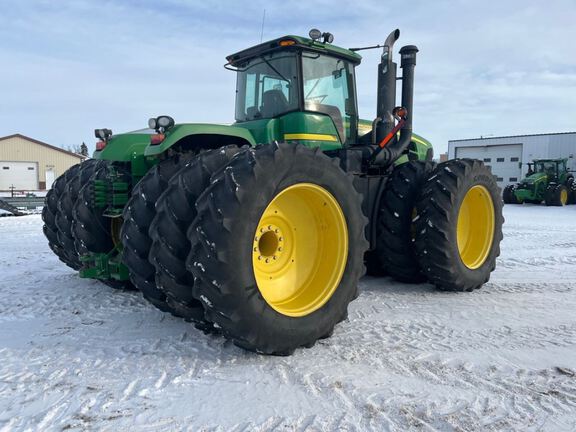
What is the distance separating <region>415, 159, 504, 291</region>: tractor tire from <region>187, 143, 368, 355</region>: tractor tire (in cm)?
146

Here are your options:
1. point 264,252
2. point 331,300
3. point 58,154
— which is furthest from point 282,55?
point 58,154

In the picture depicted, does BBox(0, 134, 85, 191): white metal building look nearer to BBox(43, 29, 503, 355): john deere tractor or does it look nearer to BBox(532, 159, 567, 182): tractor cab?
BBox(532, 159, 567, 182): tractor cab

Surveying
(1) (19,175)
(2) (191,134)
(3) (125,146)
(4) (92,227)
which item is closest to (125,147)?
(3) (125,146)

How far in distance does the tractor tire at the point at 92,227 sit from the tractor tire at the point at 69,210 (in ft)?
1.89

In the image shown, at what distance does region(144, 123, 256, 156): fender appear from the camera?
12.5 feet

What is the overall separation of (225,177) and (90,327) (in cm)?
205

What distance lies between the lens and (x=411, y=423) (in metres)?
2.58

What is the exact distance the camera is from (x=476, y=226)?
19.9 ft

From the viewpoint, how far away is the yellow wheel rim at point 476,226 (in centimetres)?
585

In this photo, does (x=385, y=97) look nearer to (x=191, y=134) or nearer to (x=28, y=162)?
(x=191, y=134)

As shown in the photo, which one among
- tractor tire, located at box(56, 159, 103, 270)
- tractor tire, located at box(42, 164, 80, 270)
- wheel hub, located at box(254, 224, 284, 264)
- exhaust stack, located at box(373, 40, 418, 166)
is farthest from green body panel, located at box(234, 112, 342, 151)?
tractor tire, located at box(42, 164, 80, 270)

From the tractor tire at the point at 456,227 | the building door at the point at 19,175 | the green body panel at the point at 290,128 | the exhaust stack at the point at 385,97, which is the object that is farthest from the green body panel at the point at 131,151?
the building door at the point at 19,175

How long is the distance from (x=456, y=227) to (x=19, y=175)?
44825mm

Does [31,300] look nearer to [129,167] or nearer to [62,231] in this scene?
[62,231]
